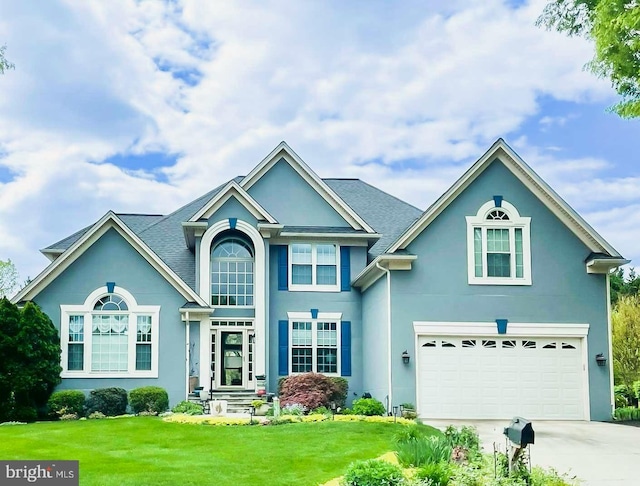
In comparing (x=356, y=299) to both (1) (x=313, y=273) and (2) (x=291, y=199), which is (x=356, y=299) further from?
(2) (x=291, y=199)

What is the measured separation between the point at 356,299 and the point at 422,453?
563 inches

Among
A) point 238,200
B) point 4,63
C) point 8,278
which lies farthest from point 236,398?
point 8,278

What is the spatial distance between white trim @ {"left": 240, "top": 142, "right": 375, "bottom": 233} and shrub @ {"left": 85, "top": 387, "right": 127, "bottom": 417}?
798cm

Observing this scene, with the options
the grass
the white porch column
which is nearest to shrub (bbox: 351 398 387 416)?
the grass

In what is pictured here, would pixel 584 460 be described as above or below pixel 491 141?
below

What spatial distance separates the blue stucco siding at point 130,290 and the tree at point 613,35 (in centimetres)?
1298

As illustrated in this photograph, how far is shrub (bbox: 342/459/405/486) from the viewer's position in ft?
35.2

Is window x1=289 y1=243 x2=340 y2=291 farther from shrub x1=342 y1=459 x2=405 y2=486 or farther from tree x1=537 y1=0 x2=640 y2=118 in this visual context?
shrub x1=342 y1=459 x2=405 y2=486

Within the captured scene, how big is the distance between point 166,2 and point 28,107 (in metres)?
7.04

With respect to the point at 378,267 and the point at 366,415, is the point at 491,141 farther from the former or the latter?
the point at 366,415

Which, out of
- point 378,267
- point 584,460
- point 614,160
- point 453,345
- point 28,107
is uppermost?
point 28,107

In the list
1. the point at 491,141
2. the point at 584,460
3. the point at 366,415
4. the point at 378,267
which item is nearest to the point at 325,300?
the point at 378,267

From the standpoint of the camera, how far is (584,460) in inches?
557

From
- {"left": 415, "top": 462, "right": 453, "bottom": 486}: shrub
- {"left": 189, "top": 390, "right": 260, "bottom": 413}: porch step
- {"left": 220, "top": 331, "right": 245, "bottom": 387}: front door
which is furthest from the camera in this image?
{"left": 220, "top": 331, "right": 245, "bottom": 387}: front door
